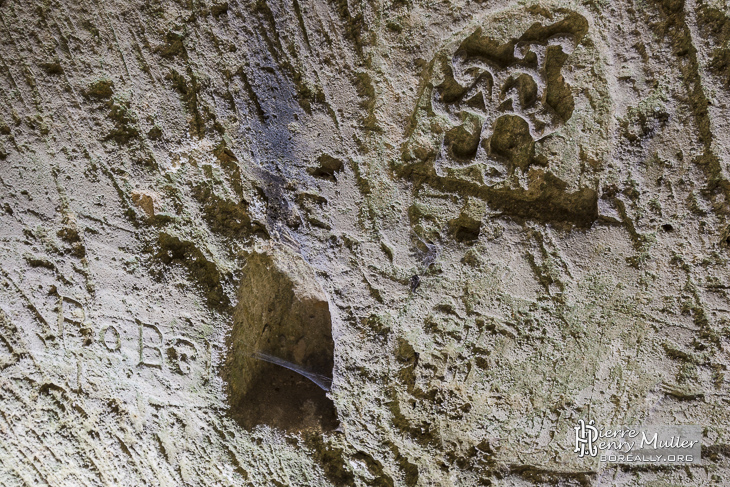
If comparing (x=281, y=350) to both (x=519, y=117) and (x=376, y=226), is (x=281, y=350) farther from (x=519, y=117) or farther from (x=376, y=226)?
(x=519, y=117)

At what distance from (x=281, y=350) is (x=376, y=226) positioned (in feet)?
2.06

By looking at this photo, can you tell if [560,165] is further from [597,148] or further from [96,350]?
[96,350]

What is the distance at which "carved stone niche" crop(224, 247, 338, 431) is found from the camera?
1.80 metres

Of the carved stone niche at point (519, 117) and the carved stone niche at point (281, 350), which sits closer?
the carved stone niche at point (519, 117)

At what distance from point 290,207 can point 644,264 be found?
1.09 m

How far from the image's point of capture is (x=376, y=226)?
5.18ft

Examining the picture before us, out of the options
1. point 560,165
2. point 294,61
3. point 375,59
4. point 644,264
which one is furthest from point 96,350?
point 644,264

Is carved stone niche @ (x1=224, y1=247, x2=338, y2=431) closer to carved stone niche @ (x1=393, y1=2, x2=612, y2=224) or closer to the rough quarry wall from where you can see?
the rough quarry wall

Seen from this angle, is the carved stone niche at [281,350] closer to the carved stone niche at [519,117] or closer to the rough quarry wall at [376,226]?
the rough quarry wall at [376,226]

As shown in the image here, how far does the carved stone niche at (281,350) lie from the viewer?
1.80m

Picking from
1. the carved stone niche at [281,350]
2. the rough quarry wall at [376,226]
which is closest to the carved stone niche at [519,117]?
the rough quarry wall at [376,226]

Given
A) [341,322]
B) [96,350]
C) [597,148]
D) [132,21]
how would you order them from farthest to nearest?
1. [96,350]
2. [341,322]
3. [132,21]
4. [597,148]

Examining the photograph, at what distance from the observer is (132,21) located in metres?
1.53

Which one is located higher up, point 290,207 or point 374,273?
point 290,207
